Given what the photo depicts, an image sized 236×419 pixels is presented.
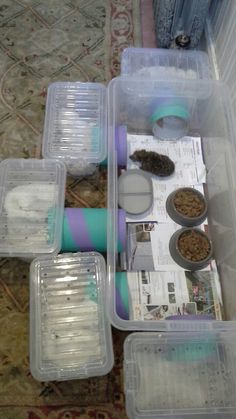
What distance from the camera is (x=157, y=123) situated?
124 cm

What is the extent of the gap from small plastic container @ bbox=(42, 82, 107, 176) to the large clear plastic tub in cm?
7

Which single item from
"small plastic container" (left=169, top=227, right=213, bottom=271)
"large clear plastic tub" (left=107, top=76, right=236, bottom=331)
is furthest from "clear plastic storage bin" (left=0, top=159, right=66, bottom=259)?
"small plastic container" (left=169, top=227, right=213, bottom=271)

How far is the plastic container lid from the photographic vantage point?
3.66ft

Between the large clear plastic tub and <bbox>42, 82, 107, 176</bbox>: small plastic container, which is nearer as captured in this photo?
the large clear plastic tub

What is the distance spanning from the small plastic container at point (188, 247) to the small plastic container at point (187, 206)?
29mm

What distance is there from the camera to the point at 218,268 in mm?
1072

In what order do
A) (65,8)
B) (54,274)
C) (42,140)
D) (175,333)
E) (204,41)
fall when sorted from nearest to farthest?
1. (175,333)
2. (54,274)
3. (42,140)
4. (204,41)
5. (65,8)

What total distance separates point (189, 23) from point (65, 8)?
578mm

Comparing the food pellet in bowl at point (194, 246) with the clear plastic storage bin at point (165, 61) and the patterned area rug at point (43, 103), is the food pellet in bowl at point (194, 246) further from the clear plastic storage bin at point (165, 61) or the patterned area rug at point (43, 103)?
the clear plastic storage bin at point (165, 61)

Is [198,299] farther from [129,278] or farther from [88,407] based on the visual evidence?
[88,407]

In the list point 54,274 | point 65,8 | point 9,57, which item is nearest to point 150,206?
point 54,274

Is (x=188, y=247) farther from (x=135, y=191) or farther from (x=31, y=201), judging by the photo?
(x=31, y=201)

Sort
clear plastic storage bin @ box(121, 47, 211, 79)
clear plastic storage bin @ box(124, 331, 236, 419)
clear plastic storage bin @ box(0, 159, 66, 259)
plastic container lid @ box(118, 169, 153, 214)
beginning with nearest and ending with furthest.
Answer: clear plastic storage bin @ box(124, 331, 236, 419), clear plastic storage bin @ box(0, 159, 66, 259), plastic container lid @ box(118, 169, 153, 214), clear plastic storage bin @ box(121, 47, 211, 79)

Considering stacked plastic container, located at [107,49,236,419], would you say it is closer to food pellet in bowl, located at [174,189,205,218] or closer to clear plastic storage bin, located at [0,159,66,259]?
food pellet in bowl, located at [174,189,205,218]
